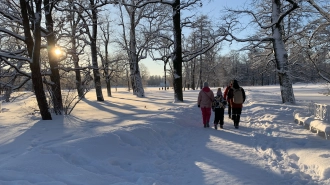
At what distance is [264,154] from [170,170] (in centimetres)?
246

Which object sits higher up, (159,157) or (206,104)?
(206,104)

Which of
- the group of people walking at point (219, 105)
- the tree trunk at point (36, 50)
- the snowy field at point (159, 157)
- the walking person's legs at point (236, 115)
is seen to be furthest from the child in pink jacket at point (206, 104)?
the tree trunk at point (36, 50)

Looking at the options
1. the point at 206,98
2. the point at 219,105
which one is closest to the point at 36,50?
the point at 206,98

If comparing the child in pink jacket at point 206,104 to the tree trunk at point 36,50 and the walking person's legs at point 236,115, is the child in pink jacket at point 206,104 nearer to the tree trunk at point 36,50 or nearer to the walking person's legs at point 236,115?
the walking person's legs at point 236,115

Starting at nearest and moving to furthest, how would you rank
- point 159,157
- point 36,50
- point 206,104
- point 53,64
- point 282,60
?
point 159,157, point 36,50, point 206,104, point 53,64, point 282,60

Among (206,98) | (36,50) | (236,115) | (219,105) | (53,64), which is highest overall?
(36,50)

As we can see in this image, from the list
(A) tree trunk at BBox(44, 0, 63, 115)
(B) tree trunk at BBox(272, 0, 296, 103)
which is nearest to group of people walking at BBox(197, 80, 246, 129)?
(B) tree trunk at BBox(272, 0, 296, 103)

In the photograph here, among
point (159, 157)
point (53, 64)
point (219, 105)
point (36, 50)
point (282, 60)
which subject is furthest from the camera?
point (282, 60)

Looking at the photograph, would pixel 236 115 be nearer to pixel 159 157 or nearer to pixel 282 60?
pixel 159 157

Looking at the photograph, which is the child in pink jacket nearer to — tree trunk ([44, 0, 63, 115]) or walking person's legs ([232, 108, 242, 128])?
walking person's legs ([232, 108, 242, 128])

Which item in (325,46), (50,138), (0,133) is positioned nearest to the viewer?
(50,138)

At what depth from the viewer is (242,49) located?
14016 mm

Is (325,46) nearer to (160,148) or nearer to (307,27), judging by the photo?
(307,27)

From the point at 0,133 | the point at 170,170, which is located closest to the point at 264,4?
the point at 170,170
